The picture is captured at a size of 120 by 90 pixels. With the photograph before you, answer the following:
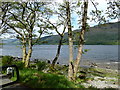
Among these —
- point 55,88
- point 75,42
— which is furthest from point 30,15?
point 55,88

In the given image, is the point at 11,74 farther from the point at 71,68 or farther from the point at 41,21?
the point at 41,21

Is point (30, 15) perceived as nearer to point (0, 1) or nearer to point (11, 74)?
point (0, 1)

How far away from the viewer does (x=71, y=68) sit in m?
13.7

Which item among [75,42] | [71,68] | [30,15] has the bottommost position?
[71,68]

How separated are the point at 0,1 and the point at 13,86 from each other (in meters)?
11.5

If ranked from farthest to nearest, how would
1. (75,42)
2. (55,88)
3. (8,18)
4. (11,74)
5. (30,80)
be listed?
(8,18), (75,42), (11,74), (30,80), (55,88)

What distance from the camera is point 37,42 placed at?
63.5ft

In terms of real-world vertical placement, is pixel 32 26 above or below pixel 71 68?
above

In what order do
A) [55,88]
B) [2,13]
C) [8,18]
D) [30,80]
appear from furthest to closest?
[8,18]
[2,13]
[30,80]
[55,88]

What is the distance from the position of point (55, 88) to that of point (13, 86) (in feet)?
5.75

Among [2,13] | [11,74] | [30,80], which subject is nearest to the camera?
[30,80]

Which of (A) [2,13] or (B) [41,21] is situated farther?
(B) [41,21]

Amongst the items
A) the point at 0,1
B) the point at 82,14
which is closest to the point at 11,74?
the point at 82,14

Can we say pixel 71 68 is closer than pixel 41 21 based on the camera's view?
Yes
